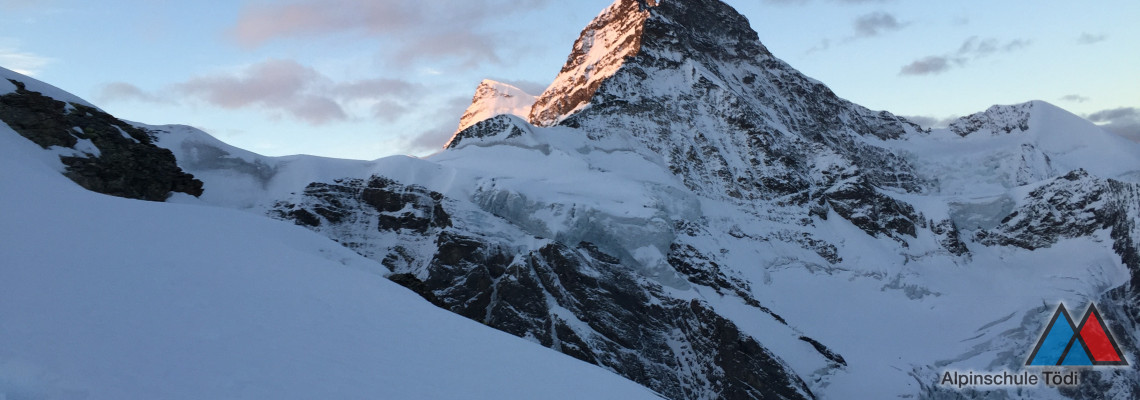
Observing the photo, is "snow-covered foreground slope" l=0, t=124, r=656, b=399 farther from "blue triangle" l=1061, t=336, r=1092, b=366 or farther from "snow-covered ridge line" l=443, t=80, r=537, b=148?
"snow-covered ridge line" l=443, t=80, r=537, b=148

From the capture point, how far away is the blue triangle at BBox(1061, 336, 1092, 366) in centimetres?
9216

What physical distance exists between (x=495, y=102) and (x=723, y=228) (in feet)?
243

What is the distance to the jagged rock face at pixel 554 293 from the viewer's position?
8644 centimetres

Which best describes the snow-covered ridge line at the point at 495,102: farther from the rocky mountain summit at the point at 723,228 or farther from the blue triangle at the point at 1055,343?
the blue triangle at the point at 1055,343

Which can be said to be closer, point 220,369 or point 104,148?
point 220,369

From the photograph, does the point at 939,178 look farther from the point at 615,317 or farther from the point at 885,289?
the point at 615,317

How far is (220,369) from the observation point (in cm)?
1738

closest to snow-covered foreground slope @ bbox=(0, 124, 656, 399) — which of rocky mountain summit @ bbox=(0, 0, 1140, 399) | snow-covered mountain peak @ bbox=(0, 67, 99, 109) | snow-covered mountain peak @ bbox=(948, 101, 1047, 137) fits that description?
snow-covered mountain peak @ bbox=(0, 67, 99, 109)

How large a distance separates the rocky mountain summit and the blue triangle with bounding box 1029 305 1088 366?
2303 millimetres

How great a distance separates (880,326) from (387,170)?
5850 cm

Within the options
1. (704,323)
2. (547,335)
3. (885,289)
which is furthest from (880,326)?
(547,335)

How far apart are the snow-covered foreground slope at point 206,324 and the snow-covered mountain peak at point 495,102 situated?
136899 mm

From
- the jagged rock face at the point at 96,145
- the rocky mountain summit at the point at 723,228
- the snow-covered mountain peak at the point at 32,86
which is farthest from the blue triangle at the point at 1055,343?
the snow-covered mountain peak at the point at 32,86

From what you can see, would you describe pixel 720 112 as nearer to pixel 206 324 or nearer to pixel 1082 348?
pixel 1082 348
